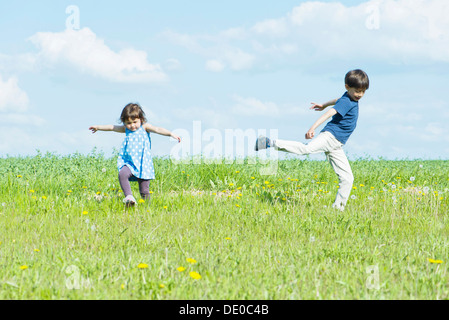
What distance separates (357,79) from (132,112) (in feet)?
11.1

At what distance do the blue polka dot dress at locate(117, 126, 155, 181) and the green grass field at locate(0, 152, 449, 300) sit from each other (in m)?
0.50

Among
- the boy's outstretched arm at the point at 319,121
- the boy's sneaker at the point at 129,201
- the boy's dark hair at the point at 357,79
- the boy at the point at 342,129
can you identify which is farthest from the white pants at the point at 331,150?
the boy's sneaker at the point at 129,201

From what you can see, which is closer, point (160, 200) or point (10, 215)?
point (10, 215)

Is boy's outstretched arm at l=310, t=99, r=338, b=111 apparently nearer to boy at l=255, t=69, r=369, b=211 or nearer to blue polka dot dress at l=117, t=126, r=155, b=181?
boy at l=255, t=69, r=369, b=211

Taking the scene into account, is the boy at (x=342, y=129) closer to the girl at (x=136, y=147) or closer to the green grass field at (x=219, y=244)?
the green grass field at (x=219, y=244)

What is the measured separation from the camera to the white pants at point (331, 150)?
248 inches

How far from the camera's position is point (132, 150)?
23.4 ft

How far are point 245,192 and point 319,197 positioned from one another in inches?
48.1

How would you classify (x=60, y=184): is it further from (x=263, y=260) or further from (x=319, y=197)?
(x=263, y=260)

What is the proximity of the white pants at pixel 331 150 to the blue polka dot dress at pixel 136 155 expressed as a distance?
6.99ft
